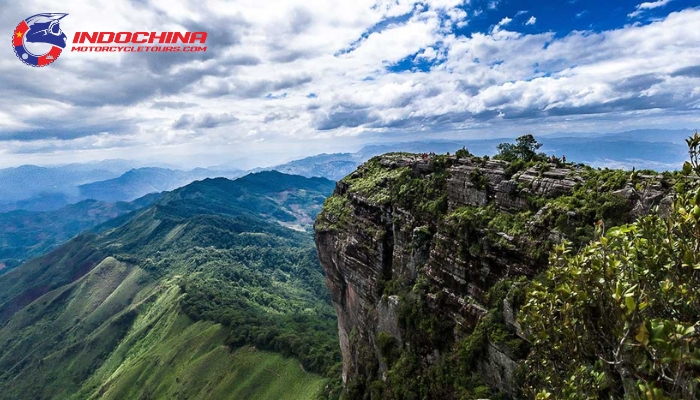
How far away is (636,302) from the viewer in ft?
26.8

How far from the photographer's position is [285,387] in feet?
339

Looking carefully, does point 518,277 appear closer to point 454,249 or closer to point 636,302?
point 454,249

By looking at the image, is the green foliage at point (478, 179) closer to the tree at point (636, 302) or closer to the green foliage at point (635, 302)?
the green foliage at point (635, 302)

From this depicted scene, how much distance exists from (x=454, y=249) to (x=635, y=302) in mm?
27880

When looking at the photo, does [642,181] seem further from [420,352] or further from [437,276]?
[420,352]

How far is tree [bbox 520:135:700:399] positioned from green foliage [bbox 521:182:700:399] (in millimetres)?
19

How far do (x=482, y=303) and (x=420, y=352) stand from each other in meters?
10.3

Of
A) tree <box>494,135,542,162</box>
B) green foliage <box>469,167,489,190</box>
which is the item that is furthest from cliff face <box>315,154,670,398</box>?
tree <box>494,135,542,162</box>

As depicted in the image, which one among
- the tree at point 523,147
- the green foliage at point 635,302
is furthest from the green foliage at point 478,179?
the green foliage at point 635,302

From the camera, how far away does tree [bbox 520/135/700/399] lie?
7477mm

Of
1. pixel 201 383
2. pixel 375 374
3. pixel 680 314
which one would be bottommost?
pixel 201 383

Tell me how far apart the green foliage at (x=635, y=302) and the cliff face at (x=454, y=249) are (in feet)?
54.3

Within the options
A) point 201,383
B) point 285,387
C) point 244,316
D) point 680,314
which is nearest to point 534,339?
point 680,314

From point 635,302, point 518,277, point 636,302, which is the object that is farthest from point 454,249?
point 635,302
